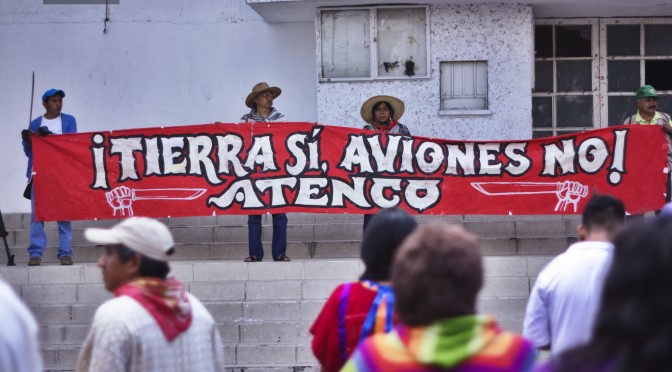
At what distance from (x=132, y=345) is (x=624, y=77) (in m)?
11.7

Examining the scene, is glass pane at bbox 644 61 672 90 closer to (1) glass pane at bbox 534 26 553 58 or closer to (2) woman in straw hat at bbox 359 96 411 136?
(1) glass pane at bbox 534 26 553 58

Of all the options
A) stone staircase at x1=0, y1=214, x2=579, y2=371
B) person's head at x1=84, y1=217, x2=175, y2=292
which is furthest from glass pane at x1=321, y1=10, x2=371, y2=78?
person's head at x1=84, y1=217, x2=175, y2=292

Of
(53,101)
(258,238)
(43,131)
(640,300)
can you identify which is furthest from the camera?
(53,101)

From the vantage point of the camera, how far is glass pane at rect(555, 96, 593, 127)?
1452 cm

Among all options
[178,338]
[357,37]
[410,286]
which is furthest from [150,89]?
[410,286]

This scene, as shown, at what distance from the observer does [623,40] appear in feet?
47.4

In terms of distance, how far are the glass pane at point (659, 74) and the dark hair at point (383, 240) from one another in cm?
1107

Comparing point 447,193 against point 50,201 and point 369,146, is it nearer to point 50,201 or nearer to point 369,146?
point 369,146

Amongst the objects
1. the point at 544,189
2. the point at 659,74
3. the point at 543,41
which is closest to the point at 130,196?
the point at 544,189

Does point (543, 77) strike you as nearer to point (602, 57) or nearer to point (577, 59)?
point (577, 59)

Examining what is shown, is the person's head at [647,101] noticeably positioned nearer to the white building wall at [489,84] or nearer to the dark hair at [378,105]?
the white building wall at [489,84]

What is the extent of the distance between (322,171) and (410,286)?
8.10 meters

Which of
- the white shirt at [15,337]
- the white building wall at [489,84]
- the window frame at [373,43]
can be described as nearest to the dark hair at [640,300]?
the white shirt at [15,337]

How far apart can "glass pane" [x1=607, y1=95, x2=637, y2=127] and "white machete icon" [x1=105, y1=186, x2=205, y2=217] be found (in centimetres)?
652
